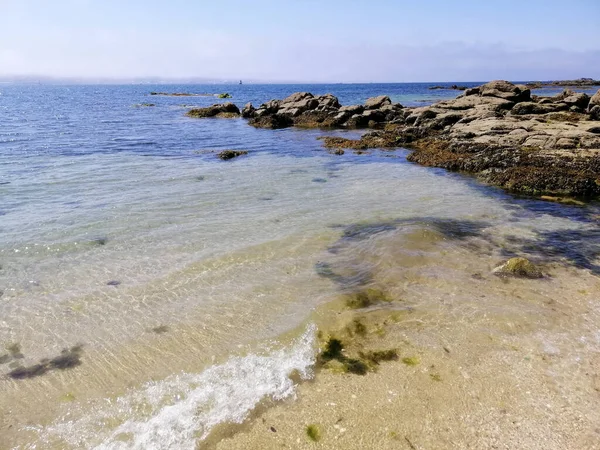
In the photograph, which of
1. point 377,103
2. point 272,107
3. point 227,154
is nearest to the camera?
point 227,154

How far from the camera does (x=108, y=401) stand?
17.4 ft

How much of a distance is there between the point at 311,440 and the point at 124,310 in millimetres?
4511

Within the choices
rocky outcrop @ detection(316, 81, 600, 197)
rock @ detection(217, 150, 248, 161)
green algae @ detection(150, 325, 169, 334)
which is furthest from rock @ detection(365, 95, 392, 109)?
green algae @ detection(150, 325, 169, 334)

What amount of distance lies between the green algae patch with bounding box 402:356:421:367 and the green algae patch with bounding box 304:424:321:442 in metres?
1.82

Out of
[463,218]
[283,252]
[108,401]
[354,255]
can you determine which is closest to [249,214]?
[283,252]

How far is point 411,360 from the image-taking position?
5.93 metres

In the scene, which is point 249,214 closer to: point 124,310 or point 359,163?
point 124,310

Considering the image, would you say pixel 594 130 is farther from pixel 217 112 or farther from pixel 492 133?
pixel 217 112

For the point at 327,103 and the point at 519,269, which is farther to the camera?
the point at 327,103

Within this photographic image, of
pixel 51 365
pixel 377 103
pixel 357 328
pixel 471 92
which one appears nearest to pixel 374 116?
pixel 377 103

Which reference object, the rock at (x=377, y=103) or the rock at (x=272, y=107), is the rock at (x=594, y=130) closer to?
the rock at (x=377, y=103)

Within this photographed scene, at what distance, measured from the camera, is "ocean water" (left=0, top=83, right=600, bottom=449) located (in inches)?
207

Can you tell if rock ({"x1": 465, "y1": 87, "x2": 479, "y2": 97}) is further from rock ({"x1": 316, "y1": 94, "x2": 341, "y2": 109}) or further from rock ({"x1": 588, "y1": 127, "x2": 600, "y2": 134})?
rock ({"x1": 588, "y1": 127, "x2": 600, "y2": 134})

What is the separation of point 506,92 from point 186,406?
1714 inches
